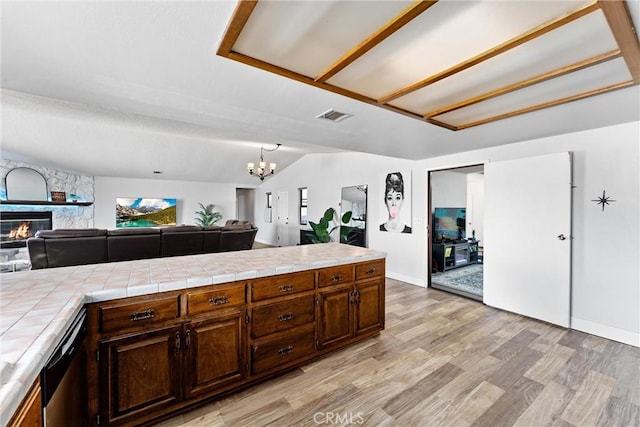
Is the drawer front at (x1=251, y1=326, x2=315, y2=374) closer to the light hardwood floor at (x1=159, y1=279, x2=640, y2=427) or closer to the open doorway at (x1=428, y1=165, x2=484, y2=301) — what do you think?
the light hardwood floor at (x1=159, y1=279, x2=640, y2=427)

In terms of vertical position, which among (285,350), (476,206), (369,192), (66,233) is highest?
(369,192)

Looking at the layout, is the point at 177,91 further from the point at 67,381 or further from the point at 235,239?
the point at 235,239

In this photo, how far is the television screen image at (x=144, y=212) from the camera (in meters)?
7.80

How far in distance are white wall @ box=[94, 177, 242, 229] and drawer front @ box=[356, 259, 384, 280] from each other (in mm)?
7625

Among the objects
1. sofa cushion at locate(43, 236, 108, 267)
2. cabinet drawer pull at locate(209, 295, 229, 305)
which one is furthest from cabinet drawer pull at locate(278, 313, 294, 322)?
sofa cushion at locate(43, 236, 108, 267)

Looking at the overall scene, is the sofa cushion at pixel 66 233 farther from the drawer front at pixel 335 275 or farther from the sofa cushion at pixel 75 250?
the drawer front at pixel 335 275

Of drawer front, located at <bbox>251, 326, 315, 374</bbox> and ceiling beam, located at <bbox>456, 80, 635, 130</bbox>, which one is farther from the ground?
ceiling beam, located at <bbox>456, 80, 635, 130</bbox>

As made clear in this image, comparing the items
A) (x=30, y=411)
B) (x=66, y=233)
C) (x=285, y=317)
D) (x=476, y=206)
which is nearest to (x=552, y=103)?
(x=285, y=317)

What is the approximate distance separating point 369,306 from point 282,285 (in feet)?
3.42

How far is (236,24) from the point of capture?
48.9 inches

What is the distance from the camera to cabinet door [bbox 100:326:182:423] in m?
1.45

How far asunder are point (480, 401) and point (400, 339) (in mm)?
889

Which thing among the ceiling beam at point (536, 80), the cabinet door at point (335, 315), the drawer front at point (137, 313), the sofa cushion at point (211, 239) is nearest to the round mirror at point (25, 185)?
the sofa cushion at point (211, 239)

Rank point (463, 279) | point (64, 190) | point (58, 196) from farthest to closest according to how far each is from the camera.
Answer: point (64, 190)
point (58, 196)
point (463, 279)
